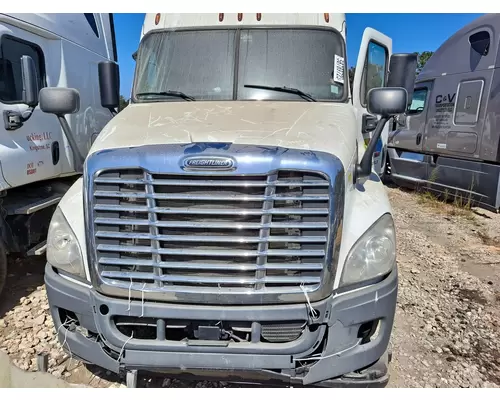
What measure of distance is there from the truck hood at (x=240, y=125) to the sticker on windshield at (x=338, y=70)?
0.27m

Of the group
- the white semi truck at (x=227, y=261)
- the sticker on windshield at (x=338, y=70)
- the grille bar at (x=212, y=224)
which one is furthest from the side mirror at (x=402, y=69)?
the grille bar at (x=212, y=224)

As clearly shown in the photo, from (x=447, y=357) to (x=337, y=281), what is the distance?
1588mm

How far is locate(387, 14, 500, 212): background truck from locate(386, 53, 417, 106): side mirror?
291 cm

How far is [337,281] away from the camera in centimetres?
237

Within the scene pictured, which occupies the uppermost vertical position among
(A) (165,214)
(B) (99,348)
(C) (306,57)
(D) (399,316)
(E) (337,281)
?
(C) (306,57)

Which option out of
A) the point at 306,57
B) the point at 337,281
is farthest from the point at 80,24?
the point at 337,281

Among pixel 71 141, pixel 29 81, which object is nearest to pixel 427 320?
pixel 71 141

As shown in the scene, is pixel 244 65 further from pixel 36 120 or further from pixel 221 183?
pixel 36 120

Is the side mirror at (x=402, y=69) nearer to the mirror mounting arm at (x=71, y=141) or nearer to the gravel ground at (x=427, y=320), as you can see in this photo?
the gravel ground at (x=427, y=320)

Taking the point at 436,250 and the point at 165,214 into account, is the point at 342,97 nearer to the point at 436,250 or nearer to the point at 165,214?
the point at 165,214

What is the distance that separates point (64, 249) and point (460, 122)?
306 inches

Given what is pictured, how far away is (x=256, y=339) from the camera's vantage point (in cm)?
232

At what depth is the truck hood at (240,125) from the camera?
2469 millimetres

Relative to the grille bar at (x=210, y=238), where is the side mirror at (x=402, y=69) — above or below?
above
